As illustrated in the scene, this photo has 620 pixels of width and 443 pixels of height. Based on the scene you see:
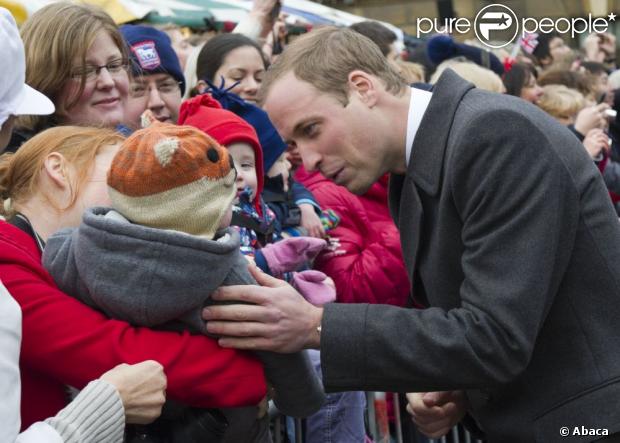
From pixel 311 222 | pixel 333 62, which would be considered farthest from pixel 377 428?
pixel 333 62

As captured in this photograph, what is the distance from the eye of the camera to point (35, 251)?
2.48 metres

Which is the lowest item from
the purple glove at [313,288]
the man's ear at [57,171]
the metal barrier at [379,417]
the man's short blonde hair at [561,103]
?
the man's short blonde hair at [561,103]

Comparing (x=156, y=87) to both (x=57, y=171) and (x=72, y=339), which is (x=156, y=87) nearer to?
(x=57, y=171)

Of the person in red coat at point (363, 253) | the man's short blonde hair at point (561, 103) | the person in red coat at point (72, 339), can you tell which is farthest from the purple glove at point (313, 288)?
the man's short blonde hair at point (561, 103)

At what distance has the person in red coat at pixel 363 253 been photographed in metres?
4.27

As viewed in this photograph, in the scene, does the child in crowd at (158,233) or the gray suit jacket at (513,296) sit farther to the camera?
the gray suit jacket at (513,296)

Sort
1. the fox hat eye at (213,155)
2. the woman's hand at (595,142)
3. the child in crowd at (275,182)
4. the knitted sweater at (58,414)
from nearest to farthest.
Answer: the knitted sweater at (58,414) < the fox hat eye at (213,155) < the child in crowd at (275,182) < the woman's hand at (595,142)

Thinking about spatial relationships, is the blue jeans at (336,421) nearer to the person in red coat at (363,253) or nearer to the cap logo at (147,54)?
the person in red coat at (363,253)

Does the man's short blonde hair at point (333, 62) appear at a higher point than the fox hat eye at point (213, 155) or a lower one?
lower

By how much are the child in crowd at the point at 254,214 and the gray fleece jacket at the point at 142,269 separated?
3.40ft

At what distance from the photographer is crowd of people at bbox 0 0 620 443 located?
2252 millimetres

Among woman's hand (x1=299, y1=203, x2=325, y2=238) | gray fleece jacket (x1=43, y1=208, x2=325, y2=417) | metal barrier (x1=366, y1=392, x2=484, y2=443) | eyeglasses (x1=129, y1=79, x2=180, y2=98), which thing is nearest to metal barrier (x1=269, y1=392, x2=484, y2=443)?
metal barrier (x1=366, y1=392, x2=484, y2=443)

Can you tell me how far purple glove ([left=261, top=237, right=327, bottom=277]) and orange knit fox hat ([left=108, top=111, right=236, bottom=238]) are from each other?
114 cm

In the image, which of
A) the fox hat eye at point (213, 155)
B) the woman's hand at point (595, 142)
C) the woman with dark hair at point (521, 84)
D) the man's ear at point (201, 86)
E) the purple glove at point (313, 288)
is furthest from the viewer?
the woman with dark hair at point (521, 84)
